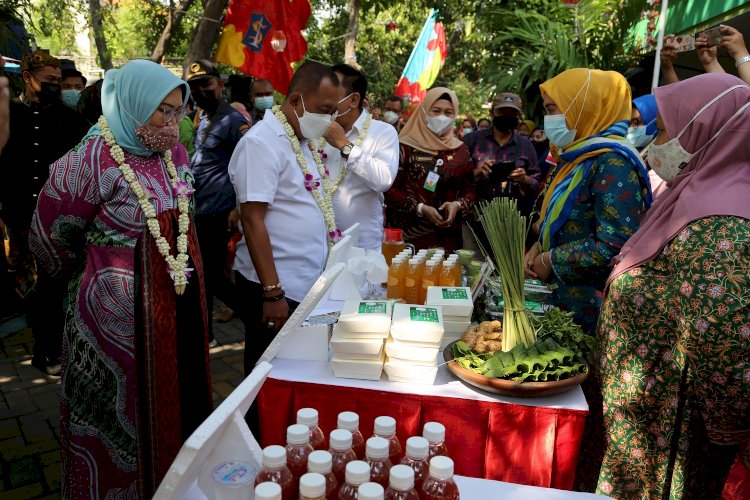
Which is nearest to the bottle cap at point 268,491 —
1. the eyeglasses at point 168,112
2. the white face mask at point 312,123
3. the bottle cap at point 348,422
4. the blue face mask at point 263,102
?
the bottle cap at point 348,422

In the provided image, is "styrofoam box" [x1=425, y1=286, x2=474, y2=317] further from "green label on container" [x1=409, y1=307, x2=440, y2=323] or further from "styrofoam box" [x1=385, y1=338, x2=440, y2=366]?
"styrofoam box" [x1=385, y1=338, x2=440, y2=366]

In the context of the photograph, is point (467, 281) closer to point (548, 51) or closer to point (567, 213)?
point (567, 213)

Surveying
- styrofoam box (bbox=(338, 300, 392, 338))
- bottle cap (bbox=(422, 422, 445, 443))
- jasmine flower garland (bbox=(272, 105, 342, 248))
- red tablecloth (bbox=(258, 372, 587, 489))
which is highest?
jasmine flower garland (bbox=(272, 105, 342, 248))

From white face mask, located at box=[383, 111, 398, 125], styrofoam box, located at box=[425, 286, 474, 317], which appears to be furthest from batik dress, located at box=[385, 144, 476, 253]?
white face mask, located at box=[383, 111, 398, 125]

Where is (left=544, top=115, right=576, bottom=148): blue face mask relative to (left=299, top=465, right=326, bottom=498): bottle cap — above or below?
above

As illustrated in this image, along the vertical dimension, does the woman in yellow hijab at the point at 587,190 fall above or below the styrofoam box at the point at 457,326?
above

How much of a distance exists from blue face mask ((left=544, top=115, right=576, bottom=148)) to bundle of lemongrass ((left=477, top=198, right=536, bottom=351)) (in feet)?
2.25

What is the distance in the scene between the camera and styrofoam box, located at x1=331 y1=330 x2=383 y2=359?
1859 mm

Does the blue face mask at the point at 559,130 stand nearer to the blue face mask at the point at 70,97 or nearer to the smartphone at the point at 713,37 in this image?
the smartphone at the point at 713,37

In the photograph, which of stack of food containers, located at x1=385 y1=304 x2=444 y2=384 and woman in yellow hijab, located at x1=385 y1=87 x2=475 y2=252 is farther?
woman in yellow hijab, located at x1=385 y1=87 x2=475 y2=252

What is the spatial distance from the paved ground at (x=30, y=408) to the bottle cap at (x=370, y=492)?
242 cm

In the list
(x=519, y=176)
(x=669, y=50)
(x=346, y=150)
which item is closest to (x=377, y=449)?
(x=346, y=150)

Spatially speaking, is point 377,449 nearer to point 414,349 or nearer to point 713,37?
point 414,349

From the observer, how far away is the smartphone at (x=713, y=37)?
3.11 metres
